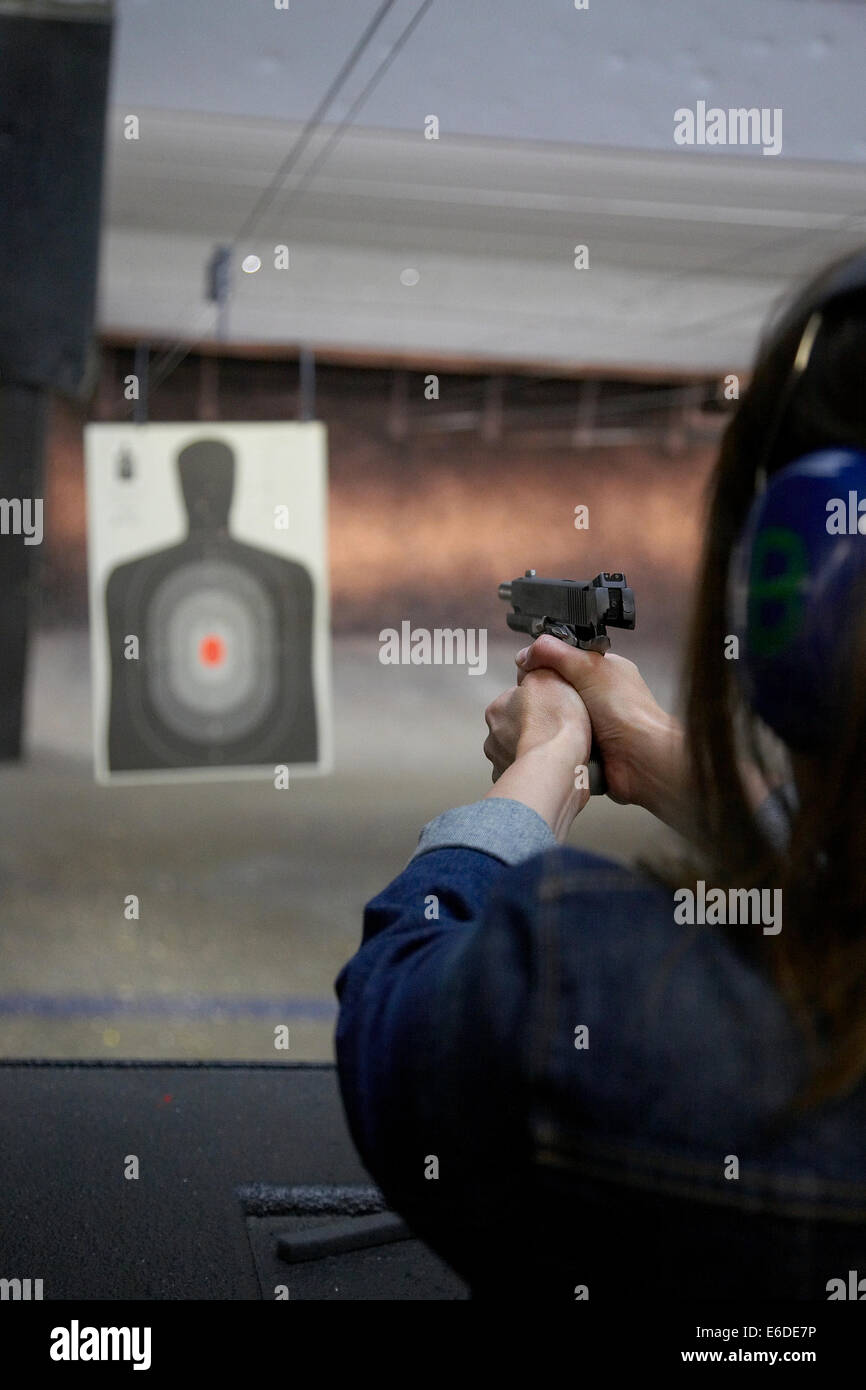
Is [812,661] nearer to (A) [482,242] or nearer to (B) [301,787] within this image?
(A) [482,242]

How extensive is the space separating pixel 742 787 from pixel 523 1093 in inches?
5.3

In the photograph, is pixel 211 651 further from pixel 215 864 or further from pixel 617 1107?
pixel 617 1107

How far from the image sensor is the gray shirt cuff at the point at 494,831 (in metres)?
0.55

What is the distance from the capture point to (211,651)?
152 inches

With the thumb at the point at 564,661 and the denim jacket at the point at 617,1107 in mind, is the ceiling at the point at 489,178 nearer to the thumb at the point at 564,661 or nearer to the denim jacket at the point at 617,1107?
the thumb at the point at 564,661

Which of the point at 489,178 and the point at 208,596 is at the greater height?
the point at 489,178

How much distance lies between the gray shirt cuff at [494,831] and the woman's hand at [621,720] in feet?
0.77

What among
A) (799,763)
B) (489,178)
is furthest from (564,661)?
(489,178)

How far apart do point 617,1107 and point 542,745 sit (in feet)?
1.02

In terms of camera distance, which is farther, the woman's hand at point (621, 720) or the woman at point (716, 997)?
the woman's hand at point (621, 720)

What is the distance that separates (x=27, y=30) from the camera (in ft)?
5.90
